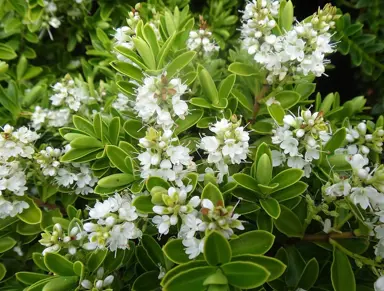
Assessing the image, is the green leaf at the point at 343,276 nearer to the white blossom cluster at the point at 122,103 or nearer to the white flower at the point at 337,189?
the white flower at the point at 337,189

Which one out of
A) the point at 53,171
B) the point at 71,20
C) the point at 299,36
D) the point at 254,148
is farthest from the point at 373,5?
the point at 53,171

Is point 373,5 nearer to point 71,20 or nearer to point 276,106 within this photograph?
Result: point 276,106

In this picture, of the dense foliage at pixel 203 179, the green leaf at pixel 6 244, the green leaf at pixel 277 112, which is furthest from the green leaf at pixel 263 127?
the green leaf at pixel 6 244

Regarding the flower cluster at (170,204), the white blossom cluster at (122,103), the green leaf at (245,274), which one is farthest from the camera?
the white blossom cluster at (122,103)

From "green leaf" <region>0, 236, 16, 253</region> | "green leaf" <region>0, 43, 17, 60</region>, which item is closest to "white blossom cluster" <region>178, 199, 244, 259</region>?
"green leaf" <region>0, 236, 16, 253</region>

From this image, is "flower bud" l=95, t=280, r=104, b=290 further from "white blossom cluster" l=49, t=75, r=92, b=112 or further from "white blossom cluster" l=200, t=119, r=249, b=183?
"white blossom cluster" l=49, t=75, r=92, b=112
